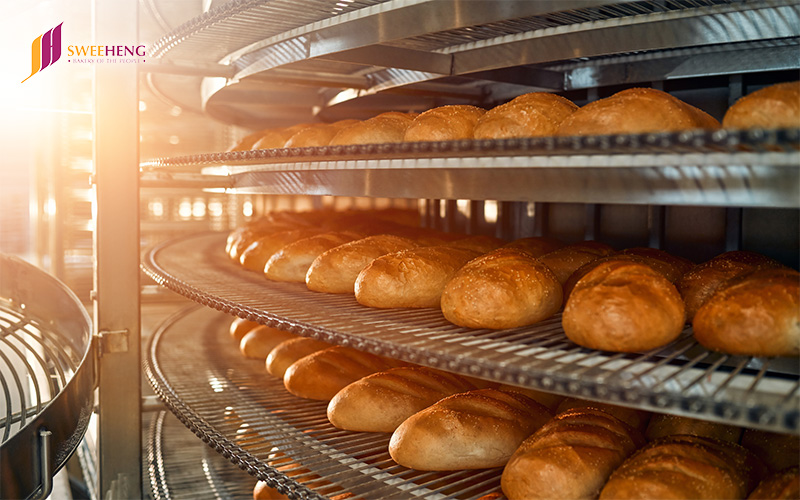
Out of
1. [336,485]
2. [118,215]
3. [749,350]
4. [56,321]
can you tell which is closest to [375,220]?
[118,215]

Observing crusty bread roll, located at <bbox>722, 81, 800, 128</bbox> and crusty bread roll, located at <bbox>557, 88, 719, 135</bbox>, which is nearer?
crusty bread roll, located at <bbox>722, 81, 800, 128</bbox>

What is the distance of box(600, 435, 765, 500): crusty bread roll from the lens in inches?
47.8

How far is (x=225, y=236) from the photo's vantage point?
153 inches

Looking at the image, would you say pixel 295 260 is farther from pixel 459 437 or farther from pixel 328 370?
pixel 459 437

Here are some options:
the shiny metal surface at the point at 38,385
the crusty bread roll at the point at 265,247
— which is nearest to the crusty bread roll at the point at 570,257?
the crusty bread roll at the point at 265,247

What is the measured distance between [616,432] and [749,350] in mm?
397

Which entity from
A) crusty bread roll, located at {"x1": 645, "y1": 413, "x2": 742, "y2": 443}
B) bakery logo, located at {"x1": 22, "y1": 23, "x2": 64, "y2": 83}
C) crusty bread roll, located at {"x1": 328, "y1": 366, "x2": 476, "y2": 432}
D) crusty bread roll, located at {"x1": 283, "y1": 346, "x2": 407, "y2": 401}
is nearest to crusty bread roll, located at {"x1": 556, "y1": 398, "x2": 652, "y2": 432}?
crusty bread roll, located at {"x1": 645, "y1": 413, "x2": 742, "y2": 443}

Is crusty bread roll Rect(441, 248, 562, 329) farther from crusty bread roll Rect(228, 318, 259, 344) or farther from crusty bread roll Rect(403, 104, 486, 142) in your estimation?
crusty bread roll Rect(228, 318, 259, 344)

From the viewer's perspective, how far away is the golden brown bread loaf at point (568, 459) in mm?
1319

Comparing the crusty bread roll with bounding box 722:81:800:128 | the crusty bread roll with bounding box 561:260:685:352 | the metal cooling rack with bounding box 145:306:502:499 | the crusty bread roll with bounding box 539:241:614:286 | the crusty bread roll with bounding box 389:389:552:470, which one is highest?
the crusty bread roll with bounding box 722:81:800:128

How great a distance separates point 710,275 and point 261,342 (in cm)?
185

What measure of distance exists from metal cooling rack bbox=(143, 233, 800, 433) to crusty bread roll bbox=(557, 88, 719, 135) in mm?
466

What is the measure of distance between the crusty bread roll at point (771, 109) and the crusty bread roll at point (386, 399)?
3.62 ft

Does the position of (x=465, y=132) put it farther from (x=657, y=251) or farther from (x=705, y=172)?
(x=705, y=172)
